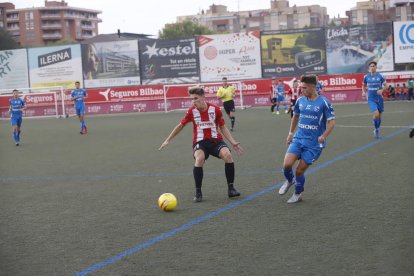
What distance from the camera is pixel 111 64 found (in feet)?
160

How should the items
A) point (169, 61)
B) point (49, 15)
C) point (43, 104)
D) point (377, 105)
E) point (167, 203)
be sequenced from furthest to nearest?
1. point (49, 15)
2. point (169, 61)
3. point (43, 104)
4. point (377, 105)
5. point (167, 203)

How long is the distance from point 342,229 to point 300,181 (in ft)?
5.73

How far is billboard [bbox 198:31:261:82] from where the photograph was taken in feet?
150

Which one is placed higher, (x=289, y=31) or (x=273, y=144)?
(x=289, y=31)

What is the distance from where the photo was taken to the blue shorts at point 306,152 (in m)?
8.48

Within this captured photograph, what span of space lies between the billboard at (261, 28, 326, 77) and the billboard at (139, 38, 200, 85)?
536 cm

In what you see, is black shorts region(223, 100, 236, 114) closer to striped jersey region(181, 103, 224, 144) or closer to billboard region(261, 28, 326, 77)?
striped jersey region(181, 103, 224, 144)

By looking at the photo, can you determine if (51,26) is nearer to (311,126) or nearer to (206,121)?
(206,121)

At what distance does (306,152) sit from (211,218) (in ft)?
5.67

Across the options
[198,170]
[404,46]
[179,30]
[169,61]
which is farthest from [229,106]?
[179,30]

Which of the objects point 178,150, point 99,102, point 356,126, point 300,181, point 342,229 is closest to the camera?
point 342,229

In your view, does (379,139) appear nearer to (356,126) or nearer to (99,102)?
(356,126)

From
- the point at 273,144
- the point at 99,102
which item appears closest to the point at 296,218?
the point at 273,144

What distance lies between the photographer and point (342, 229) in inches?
267
